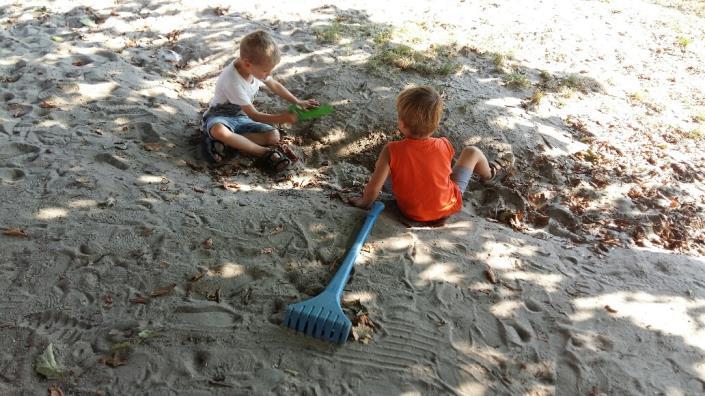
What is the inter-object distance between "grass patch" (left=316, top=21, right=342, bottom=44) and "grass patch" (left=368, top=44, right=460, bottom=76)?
1.83 feet

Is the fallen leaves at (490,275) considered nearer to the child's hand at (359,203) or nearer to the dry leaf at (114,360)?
the child's hand at (359,203)

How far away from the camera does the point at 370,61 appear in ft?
16.7

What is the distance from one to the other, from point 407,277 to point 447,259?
0.33 metres

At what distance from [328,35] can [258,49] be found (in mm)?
2262

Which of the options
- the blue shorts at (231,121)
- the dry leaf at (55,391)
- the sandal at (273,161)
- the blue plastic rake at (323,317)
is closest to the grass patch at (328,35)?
the blue shorts at (231,121)

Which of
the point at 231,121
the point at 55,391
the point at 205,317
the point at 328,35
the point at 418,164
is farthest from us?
the point at 328,35

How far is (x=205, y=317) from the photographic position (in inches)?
93.8

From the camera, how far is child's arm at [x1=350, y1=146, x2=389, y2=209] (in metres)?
3.19

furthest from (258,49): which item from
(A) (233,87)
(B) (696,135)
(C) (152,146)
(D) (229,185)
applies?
(B) (696,135)

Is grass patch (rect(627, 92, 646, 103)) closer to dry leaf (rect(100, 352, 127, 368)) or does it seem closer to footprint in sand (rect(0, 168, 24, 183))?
dry leaf (rect(100, 352, 127, 368))

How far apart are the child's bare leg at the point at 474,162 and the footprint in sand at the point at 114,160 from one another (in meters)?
2.45

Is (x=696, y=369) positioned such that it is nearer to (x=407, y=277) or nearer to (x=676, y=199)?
(x=407, y=277)

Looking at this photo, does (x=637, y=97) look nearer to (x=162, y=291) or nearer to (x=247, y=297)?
(x=247, y=297)

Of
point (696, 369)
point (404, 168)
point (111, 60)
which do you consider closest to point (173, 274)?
point (404, 168)
